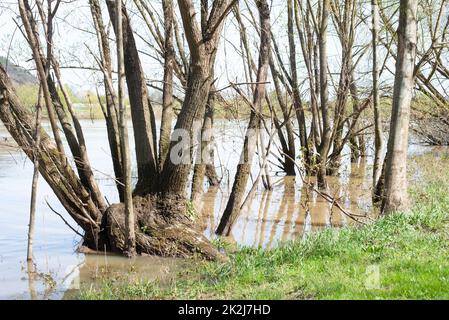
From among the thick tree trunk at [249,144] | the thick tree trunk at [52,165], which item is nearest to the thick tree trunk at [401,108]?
the thick tree trunk at [249,144]

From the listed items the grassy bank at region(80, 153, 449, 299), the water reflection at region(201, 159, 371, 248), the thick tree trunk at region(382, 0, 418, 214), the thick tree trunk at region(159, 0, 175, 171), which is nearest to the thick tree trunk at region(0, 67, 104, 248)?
the thick tree trunk at region(159, 0, 175, 171)

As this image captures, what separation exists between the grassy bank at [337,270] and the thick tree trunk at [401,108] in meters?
0.76

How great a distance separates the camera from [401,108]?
9.85 metres

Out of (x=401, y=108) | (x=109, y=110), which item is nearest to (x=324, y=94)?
(x=401, y=108)

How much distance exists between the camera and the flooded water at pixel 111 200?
27.0ft

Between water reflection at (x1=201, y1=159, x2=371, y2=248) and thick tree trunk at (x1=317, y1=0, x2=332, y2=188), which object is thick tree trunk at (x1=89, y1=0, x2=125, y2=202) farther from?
thick tree trunk at (x1=317, y1=0, x2=332, y2=188)

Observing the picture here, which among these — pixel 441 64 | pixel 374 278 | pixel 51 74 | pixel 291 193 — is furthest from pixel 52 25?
pixel 441 64

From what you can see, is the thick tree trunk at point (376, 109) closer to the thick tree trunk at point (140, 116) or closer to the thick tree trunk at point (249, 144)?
the thick tree trunk at point (249, 144)

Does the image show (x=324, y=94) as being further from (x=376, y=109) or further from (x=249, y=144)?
(x=249, y=144)

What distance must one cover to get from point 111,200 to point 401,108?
7.89 meters

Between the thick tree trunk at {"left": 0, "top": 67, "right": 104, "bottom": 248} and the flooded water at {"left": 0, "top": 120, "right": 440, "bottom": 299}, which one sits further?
the thick tree trunk at {"left": 0, "top": 67, "right": 104, "bottom": 248}

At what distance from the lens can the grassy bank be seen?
18.8 feet

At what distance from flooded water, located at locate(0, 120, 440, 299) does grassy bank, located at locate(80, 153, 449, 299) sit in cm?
91

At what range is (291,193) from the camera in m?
16.8
